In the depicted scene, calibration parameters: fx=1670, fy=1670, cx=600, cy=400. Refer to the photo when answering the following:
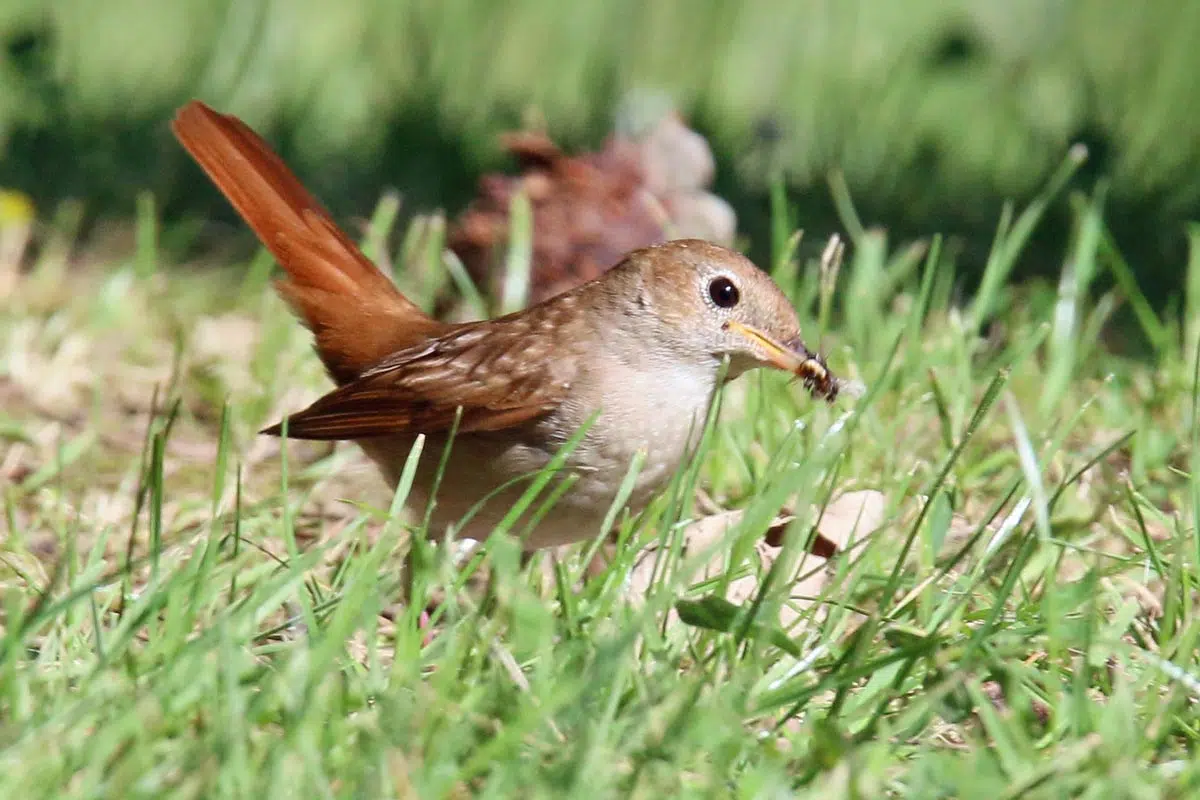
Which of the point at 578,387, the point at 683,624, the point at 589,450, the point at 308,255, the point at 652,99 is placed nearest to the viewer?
the point at 683,624

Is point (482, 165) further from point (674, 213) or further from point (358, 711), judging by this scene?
point (358, 711)

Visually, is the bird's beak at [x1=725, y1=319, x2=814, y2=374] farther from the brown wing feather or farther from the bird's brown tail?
the bird's brown tail

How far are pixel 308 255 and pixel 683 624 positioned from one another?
5.25 feet

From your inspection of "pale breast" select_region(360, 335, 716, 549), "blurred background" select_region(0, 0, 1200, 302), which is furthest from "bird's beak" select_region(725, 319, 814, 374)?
"blurred background" select_region(0, 0, 1200, 302)

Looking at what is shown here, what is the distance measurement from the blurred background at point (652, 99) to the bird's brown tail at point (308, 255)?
1449mm

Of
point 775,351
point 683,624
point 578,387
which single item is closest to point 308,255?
point 578,387

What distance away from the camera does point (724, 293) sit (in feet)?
11.6

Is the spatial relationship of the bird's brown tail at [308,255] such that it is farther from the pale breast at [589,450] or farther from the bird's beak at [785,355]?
the bird's beak at [785,355]

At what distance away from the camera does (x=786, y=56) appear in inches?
320

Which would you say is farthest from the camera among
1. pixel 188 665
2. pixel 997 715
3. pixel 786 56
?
pixel 786 56

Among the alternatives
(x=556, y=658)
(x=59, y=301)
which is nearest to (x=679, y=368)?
(x=556, y=658)

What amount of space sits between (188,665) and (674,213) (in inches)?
123

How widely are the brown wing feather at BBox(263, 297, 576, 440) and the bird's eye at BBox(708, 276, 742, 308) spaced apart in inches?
13.0

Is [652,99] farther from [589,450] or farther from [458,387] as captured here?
[589,450]
